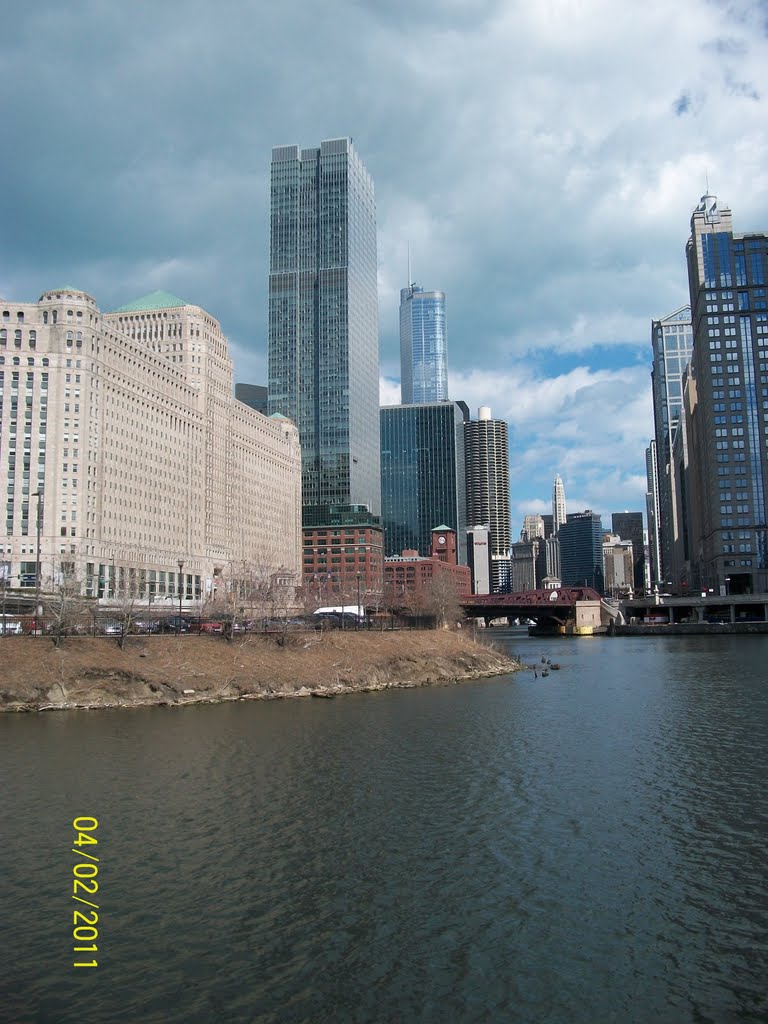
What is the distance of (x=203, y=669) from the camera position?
8538cm

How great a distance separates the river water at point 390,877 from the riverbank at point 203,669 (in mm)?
16056

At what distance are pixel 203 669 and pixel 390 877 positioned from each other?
5837 cm

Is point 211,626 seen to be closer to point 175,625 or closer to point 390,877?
point 175,625

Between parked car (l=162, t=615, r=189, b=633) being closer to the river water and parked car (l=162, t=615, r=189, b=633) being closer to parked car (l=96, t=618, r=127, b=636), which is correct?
parked car (l=96, t=618, r=127, b=636)

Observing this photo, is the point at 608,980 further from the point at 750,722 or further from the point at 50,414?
the point at 50,414

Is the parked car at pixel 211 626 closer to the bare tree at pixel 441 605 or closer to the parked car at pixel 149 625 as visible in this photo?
the parked car at pixel 149 625

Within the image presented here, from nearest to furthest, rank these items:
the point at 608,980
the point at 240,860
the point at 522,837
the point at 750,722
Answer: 1. the point at 608,980
2. the point at 240,860
3. the point at 522,837
4. the point at 750,722

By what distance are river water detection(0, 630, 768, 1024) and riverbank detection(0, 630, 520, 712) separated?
16056 millimetres

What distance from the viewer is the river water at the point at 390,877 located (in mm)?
21859

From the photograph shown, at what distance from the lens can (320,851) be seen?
3316cm

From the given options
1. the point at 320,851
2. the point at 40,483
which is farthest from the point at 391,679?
the point at 40,483

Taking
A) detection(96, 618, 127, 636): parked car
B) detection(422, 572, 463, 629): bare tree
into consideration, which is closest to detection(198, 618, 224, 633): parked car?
detection(96, 618, 127, 636): parked car

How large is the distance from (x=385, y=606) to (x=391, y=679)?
269 feet

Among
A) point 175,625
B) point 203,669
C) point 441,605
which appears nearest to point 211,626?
point 175,625
